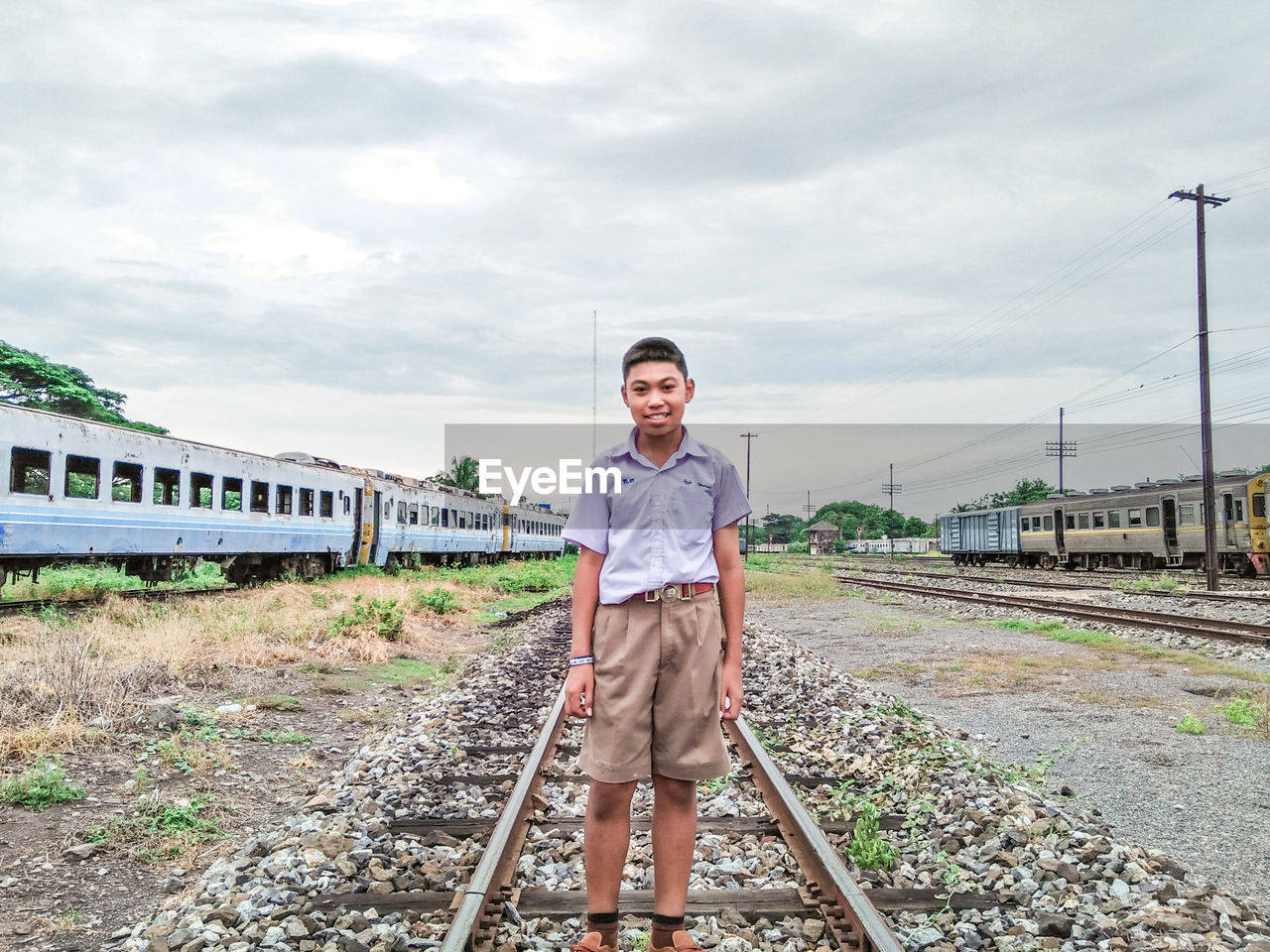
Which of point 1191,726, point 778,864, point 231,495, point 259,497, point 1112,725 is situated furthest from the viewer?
point 259,497

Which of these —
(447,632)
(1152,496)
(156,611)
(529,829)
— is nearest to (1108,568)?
(1152,496)

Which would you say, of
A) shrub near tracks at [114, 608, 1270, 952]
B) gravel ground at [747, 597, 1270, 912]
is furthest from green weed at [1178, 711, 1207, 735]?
shrub near tracks at [114, 608, 1270, 952]

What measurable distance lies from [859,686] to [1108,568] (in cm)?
3007

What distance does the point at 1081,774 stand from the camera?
4.72 m

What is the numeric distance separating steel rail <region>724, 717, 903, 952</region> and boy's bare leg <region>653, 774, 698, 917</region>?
558 mm

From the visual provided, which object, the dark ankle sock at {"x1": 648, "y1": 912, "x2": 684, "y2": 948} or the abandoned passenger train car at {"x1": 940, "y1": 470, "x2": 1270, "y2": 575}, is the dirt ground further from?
the abandoned passenger train car at {"x1": 940, "y1": 470, "x2": 1270, "y2": 575}

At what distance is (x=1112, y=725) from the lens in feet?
19.4

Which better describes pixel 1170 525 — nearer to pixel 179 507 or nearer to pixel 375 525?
pixel 375 525

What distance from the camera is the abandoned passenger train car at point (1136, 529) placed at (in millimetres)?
24525

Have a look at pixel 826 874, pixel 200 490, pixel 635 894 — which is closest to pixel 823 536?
pixel 200 490

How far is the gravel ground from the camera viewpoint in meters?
3.80

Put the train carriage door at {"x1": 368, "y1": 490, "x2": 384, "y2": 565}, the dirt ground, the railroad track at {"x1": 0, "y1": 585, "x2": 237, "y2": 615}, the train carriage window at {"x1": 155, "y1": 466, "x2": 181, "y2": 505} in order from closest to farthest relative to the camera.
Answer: the dirt ground < the railroad track at {"x1": 0, "y1": 585, "x2": 237, "y2": 615} < the train carriage window at {"x1": 155, "y1": 466, "x2": 181, "y2": 505} < the train carriage door at {"x1": 368, "y1": 490, "x2": 384, "y2": 565}

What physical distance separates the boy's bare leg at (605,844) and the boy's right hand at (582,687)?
232 millimetres

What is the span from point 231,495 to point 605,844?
14.9 meters
